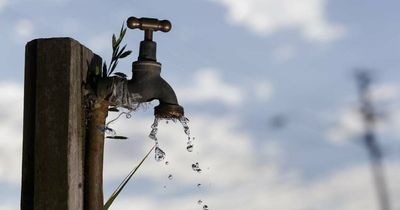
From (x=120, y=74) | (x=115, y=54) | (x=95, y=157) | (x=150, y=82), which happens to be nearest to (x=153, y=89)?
(x=150, y=82)

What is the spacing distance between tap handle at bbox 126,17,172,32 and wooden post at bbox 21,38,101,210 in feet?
1.10

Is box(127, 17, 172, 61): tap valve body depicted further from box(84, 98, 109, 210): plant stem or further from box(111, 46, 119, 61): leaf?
box(84, 98, 109, 210): plant stem

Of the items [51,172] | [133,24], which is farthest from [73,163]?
[133,24]

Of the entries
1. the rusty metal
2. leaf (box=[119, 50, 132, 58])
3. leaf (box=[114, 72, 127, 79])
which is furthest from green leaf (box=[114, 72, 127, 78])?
the rusty metal

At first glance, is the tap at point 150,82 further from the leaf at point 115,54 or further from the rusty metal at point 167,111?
the leaf at point 115,54

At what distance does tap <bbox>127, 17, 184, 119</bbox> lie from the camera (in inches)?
138

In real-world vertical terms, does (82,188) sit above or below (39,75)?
below

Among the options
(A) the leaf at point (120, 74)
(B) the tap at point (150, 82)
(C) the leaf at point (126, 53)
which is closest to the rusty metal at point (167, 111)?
(B) the tap at point (150, 82)

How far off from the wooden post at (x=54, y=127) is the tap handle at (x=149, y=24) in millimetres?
336

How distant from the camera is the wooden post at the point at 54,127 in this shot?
318cm

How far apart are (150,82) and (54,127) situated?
57cm

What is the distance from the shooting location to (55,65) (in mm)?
3291

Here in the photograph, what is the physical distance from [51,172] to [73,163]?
4.4 inches

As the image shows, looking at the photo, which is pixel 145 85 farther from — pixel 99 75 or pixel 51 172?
pixel 51 172
